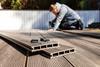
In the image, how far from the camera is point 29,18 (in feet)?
71.6

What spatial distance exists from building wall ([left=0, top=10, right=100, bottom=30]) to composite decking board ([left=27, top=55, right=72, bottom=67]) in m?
19.9

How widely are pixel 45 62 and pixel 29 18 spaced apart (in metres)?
20.3

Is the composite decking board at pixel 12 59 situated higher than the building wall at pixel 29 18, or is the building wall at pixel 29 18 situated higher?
the composite decking board at pixel 12 59

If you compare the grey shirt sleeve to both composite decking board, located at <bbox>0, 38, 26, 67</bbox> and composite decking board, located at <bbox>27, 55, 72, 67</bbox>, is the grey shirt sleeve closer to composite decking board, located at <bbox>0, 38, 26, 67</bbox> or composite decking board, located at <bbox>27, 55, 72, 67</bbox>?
composite decking board, located at <bbox>0, 38, 26, 67</bbox>

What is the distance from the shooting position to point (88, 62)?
5.21 ft

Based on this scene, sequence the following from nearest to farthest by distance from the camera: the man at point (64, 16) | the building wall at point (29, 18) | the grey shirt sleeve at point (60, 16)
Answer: the grey shirt sleeve at point (60, 16)
the man at point (64, 16)
the building wall at point (29, 18)

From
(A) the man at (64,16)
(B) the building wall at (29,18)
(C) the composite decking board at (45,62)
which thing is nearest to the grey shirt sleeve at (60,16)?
(A) the man at (64,16)

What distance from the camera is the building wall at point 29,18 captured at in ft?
70.5

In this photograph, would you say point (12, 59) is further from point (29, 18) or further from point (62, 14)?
point (29, 18)

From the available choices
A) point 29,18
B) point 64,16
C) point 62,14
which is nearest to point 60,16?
point 62,14

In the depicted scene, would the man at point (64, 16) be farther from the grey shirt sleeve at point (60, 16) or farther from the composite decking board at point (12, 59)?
the composite decking board at point (12, 59)

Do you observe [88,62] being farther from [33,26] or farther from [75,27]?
[33,26]

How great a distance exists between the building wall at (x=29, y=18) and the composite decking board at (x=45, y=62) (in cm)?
1985

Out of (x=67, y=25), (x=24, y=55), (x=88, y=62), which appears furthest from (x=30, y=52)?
(x=67, y=25)
